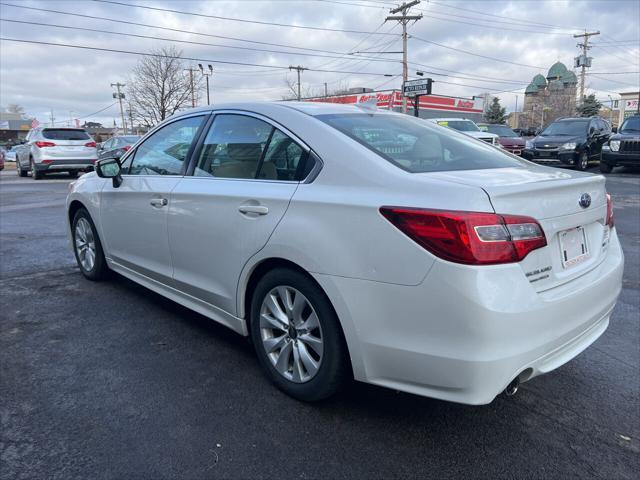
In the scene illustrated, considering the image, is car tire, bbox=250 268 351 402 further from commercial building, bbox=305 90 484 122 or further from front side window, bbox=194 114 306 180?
commercial building, bbox=305 90 484 122

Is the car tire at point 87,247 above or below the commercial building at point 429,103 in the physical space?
below

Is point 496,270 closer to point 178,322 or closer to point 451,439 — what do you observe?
point 451,439

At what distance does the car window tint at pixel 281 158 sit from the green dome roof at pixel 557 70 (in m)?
87.1

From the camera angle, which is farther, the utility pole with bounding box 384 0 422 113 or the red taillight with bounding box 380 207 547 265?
the utility pole with bounding box 384 0 422 113

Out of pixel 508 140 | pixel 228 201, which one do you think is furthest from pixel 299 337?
pixel 508 140

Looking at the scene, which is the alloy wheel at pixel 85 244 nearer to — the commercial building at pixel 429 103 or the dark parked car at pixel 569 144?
the dark parked car at pixel 569 144

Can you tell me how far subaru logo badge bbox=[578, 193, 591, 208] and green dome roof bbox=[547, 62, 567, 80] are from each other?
86.9m

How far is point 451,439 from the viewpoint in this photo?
8.38 ft

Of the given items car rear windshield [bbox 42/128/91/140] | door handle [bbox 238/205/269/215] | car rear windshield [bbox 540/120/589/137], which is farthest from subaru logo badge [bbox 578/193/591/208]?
car rear windshield [bbox 42/128/91/140]

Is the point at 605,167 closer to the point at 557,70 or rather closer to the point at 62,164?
the point at 62,164

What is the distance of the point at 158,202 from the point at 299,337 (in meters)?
1.63

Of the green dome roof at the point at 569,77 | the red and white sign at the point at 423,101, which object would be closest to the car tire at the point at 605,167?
the red and white sign at the point at 423,101

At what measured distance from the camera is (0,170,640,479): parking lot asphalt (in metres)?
2.34

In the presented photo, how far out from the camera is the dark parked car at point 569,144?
16.3 meters
